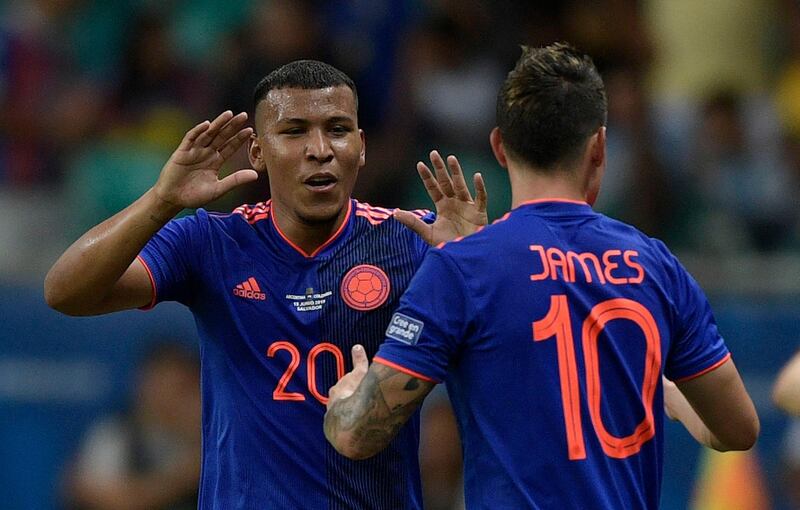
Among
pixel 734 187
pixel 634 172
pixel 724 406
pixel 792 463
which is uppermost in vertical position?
pixel 724 406

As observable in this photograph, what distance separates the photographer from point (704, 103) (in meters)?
10.7

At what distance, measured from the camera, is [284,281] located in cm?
499

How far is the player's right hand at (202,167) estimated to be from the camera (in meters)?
4.68

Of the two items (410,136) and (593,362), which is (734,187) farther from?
(593,362)

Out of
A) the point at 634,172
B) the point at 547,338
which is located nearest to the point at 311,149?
the point at 547,338

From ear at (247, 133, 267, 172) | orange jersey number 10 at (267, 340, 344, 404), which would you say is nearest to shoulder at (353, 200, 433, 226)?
ear at (247, 133, 267, 172)

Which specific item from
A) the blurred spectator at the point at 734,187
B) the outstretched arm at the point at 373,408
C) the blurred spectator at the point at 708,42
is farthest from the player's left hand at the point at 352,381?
the blurred spectator at the point at 708,42

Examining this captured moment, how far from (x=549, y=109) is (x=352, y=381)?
0.97 metres

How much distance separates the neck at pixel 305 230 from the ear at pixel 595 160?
1.09 metres

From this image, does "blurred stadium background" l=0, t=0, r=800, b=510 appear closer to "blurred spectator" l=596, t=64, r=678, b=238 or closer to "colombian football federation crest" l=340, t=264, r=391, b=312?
"blurred spectator" l=596, t=64, r=678, b=238

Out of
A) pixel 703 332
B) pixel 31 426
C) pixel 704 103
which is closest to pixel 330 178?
pixel 703 332

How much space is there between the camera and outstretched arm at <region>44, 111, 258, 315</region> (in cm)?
466

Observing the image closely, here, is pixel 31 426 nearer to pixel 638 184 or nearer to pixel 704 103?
pixel 638 184

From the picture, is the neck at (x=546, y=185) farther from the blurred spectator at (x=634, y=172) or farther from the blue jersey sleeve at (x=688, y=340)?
the blurred spectator at (x=634, y=172)
